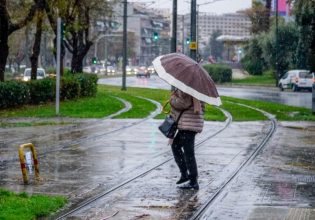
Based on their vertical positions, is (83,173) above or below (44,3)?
below

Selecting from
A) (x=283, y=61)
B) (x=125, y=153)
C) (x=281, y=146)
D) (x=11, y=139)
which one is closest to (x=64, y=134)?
(x=11, y=139)

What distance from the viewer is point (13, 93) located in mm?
28438

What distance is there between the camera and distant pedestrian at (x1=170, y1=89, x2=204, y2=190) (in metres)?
10.9

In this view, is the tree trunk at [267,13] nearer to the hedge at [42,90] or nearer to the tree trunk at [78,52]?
the tree trunk at [78,52]

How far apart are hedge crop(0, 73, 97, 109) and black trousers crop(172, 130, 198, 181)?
56.2 feet

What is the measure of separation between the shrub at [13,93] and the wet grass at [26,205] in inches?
695

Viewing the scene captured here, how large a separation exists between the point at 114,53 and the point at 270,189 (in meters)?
135

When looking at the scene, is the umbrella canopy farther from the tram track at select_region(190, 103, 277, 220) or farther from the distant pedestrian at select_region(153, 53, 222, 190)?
the tram track at select_region(190, 103, 277, 220)

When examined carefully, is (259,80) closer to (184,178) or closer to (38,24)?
(38,24)

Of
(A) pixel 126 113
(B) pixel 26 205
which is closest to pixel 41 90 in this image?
(A) pixel 126 113

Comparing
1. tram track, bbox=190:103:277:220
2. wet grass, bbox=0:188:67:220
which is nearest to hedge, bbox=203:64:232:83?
tram track, bbox=190:103:277:220

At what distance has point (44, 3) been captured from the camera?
1276 inches

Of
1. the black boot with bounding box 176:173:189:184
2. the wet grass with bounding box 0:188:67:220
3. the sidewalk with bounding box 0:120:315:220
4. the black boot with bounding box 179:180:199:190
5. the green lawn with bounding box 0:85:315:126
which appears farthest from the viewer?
the green lawn with bounding box 0:85:315:126

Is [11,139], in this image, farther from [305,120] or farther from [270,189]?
[305,120]
